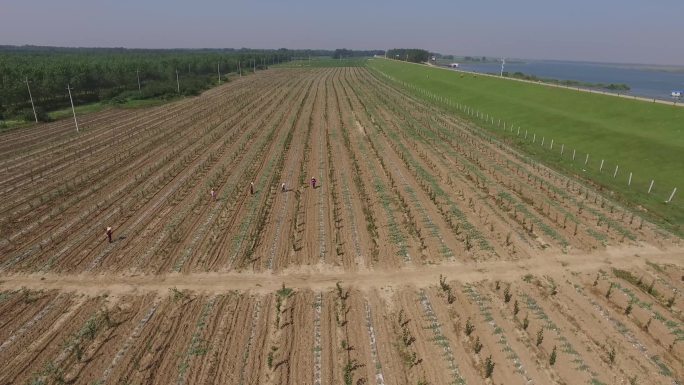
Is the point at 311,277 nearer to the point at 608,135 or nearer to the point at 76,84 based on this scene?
the point at 608,135

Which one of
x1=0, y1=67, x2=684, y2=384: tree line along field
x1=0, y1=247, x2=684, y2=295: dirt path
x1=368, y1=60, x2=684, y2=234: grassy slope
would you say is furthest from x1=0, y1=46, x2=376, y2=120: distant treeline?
x1=368, y1=60, x2=684, y2=234: grassy slope

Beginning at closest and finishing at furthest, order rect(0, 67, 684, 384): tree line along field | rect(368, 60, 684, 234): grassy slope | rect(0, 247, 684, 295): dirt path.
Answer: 1. rect(0, 67, 684, 384): tree line along field
2. rect(0, 247, 684, 295): dirt path
3. rect(368, 60, 684, 234): grassy slope

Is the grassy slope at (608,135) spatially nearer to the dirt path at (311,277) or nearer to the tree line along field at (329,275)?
the tree line along field at (329,275)

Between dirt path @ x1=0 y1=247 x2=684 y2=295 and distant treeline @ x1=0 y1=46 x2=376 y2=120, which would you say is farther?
distant treeline @ x1=0 y1=46 x2=376 y2=120

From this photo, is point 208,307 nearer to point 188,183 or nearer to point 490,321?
point 490,321

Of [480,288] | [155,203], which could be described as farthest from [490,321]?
[155,203]

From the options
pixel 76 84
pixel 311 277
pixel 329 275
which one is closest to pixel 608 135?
pixel 329 275

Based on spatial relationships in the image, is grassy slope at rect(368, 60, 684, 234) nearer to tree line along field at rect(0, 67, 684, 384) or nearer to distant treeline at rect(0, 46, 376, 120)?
tree line along field at rect(0, 67, 684, 384)
